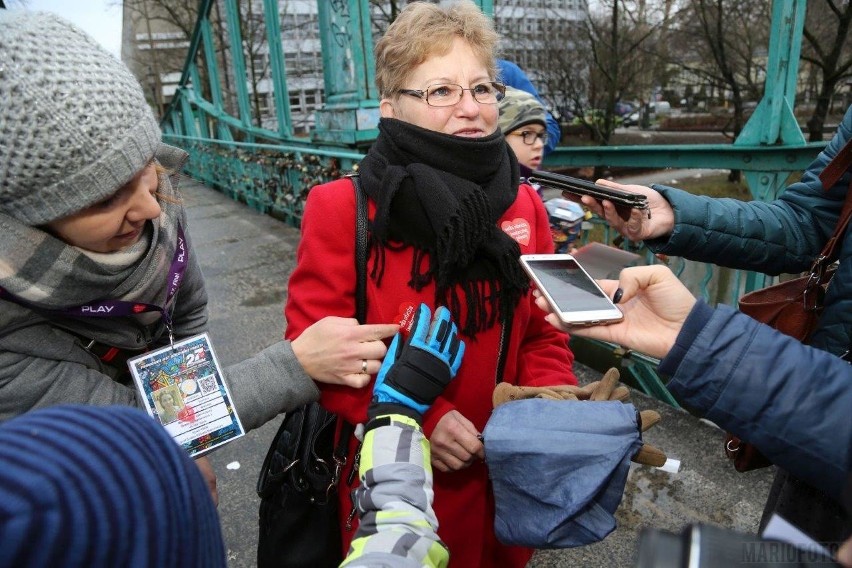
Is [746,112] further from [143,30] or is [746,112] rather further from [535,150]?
[143,30]

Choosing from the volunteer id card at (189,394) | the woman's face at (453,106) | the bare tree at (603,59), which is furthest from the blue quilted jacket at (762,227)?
the bare tree at (603,59)

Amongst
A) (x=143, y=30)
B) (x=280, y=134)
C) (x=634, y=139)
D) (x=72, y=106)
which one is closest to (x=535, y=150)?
(x=72, y=106)

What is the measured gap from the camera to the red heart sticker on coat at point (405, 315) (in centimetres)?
142

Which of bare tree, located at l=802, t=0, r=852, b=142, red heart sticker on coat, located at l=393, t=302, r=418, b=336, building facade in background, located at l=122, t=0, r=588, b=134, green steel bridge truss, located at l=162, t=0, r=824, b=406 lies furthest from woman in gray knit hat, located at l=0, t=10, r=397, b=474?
bare tree, located at l=802, t=0, r=852, b=142

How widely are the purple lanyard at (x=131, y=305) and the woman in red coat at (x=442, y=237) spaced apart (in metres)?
0.30

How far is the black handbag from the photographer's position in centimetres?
158

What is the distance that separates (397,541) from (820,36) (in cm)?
1340

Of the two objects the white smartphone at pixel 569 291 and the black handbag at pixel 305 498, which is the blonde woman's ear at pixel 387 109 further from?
the black handbag at pixel 305 498

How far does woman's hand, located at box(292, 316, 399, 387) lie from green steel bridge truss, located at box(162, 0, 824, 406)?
220 cm

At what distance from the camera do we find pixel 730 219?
158 centimetres

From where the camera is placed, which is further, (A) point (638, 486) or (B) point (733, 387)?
(A) point (638, 486)

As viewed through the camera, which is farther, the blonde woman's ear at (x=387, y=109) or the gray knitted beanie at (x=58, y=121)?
the blonde woman's ear at (x=387, y=109)

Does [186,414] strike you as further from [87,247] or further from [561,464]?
[561,464]

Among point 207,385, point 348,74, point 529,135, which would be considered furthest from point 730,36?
point 207,385
